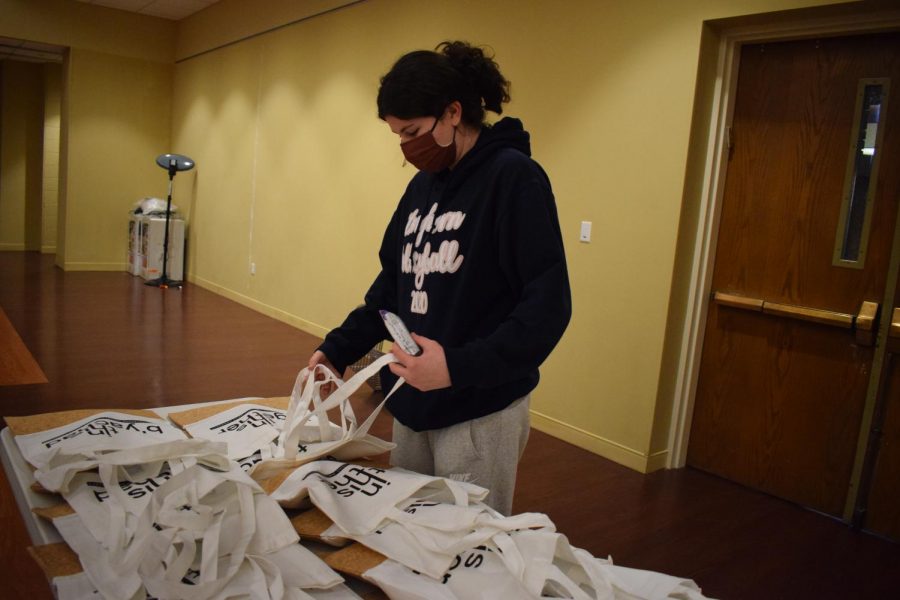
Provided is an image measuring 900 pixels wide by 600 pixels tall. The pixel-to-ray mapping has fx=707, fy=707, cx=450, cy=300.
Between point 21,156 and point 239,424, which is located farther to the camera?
point 21,156

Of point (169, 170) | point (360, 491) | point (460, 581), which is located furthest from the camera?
point (169, 170)

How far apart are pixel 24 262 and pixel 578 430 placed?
25.9ft

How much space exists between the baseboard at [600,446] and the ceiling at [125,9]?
20.5 ft

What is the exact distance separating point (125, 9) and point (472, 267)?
8747 millimetres

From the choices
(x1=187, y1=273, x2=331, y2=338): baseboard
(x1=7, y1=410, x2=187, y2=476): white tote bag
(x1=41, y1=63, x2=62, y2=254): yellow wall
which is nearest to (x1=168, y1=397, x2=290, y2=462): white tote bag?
(x1=7, y1=410, x2=187, y2=476): white tote bag

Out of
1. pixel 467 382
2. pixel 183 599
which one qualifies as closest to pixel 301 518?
Result: pixel 183 599

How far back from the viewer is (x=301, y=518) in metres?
1.08

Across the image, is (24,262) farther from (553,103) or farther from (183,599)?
(183,599)

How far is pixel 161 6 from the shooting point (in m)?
8.12

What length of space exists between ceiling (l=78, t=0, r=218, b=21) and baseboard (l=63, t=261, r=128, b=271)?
3.05m

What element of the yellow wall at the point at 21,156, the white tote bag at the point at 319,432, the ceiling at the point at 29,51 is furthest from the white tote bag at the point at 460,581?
the yellow wall at the point at 21,156

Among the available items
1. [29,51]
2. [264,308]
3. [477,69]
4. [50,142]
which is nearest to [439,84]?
[477,69]

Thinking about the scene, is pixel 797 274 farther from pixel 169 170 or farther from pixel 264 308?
pixel 169 170

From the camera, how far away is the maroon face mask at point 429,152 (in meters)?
1.45
